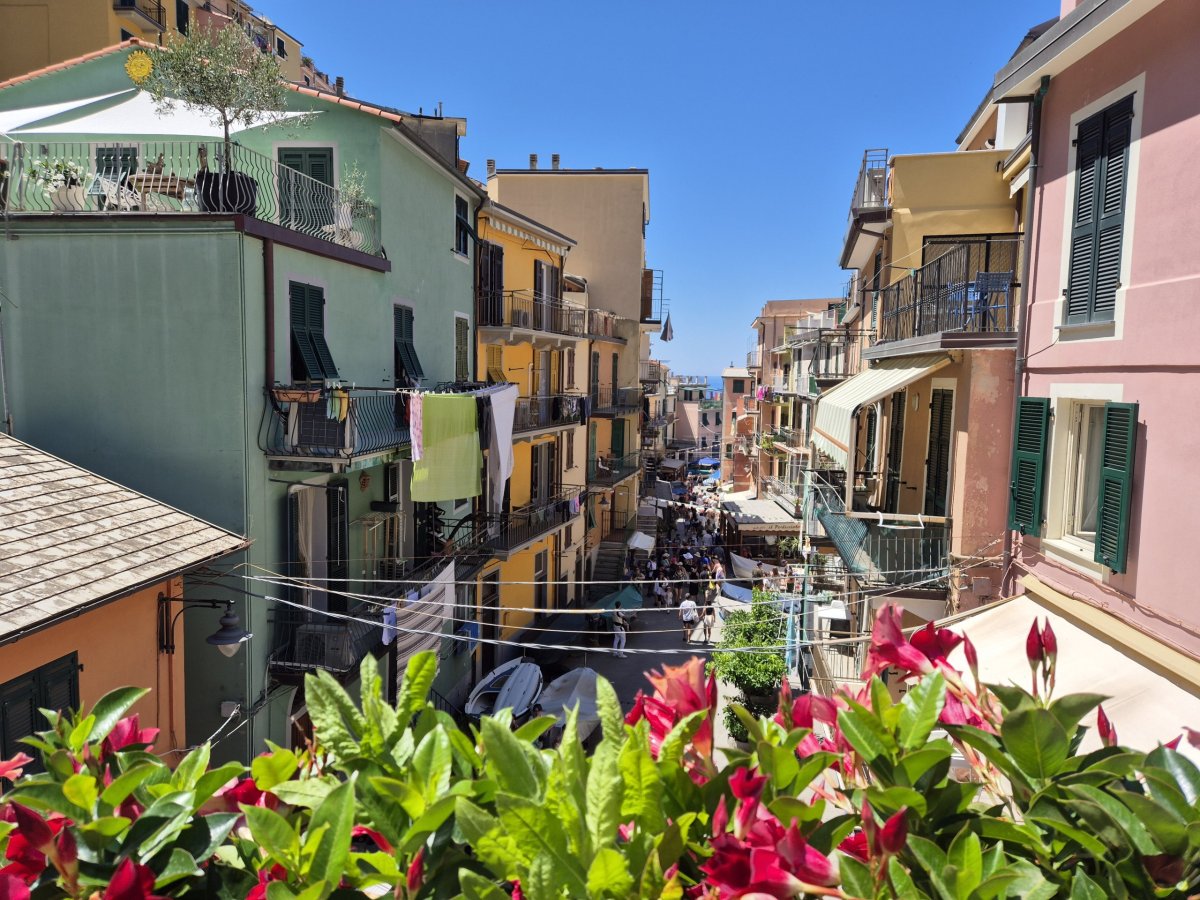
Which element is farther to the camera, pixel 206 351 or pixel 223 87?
pixel 206 351

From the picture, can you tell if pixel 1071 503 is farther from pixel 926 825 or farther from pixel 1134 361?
pixel 926 825

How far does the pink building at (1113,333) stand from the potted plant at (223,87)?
925 centimetres

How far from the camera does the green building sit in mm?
10938

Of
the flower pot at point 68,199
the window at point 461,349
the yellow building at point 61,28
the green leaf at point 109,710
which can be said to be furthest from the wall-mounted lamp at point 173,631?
the yellow building at point 61,28

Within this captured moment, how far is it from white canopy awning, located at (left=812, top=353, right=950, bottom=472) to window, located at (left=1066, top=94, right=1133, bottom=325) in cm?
268

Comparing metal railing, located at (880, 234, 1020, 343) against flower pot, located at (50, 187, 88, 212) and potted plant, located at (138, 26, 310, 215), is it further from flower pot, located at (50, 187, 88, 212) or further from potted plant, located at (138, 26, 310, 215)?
flower pot, located at (50, 187, 88, 212)

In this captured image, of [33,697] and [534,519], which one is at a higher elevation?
[33,697]

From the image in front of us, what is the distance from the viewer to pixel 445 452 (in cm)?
1309

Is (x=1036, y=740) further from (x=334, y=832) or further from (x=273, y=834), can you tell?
(x=273, y=834)

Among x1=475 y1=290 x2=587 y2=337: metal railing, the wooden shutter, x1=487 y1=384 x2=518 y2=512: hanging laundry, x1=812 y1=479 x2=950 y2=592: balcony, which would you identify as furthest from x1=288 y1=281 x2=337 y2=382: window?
x1=475 y1=290 x2=587 y2=337: metal railing

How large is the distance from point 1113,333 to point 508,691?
46.1ft

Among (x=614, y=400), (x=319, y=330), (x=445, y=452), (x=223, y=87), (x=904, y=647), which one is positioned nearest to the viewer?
(x=904, y=647)

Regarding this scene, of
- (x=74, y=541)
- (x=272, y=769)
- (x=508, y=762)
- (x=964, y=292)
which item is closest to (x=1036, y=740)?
(x=508, y=762)

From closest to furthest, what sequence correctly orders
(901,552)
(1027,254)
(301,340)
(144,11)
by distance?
(1027,254) < (901,552) < (301,340) < (144,11)
